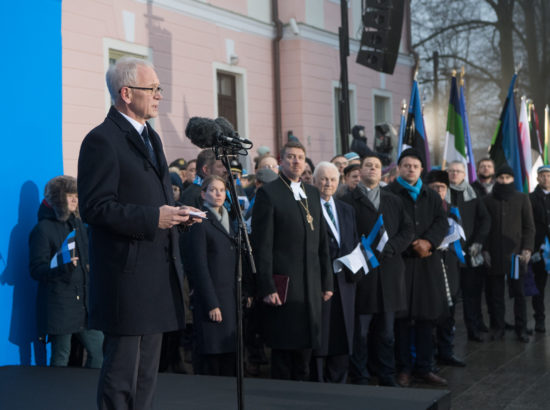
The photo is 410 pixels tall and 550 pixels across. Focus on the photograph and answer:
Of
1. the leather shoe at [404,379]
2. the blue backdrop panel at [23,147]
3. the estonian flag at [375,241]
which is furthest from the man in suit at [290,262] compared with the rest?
the blue backdrop panel at [23,147]

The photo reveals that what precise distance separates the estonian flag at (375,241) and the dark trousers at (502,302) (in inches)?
115

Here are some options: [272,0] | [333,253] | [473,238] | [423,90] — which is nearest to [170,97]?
[272,0]

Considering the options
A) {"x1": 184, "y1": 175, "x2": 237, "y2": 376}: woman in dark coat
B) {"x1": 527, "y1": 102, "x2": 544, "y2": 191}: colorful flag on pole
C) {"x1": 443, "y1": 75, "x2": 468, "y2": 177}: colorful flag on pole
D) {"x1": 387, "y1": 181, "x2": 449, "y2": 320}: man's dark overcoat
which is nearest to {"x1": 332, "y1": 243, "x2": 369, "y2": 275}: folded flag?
{"x1": 387, "y1": 181, "x2": 449, "y2": 320}: man's dark overcoat

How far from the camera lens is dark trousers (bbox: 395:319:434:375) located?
6.80m

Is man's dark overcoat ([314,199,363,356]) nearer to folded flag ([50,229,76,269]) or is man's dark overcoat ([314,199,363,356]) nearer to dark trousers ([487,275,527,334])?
folded flag ([50,229,76,269])

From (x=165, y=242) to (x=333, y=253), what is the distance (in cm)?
280

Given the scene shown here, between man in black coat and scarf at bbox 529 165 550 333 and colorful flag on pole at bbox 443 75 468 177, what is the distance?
3.86 ft

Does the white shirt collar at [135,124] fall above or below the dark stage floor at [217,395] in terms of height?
above

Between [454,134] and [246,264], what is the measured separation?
5616mm

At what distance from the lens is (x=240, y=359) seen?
11.4 ft

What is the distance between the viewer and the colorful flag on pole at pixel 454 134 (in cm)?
1065

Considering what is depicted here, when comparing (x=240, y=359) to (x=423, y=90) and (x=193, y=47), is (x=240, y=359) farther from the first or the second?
(x=423, y=90)

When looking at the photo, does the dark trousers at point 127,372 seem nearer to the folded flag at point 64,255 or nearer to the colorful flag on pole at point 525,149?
the folded flag at point 64,255

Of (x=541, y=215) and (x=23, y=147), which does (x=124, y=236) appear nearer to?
(x=23, y=147)
